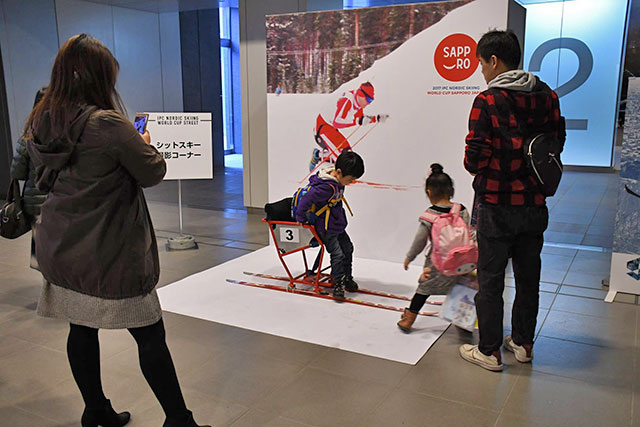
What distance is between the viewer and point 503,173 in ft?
9.12

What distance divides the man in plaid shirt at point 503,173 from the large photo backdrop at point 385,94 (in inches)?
63.5

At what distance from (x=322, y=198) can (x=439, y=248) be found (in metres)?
1.00

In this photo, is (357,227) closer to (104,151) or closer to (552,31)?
(104,151)

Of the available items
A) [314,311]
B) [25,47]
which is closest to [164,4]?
[25,47]

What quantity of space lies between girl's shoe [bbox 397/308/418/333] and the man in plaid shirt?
22.0 inches

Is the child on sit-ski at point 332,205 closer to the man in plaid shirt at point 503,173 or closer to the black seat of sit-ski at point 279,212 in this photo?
the black seat of sit-ski at point 279,212

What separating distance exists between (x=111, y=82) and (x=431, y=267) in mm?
2068

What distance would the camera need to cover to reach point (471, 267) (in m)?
3.23

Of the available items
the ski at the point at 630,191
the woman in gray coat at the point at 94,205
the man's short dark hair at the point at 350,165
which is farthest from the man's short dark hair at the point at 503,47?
the ski at the point at 630,191

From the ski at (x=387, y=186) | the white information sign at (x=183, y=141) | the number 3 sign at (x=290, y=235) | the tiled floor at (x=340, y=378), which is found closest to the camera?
the tiled floor at (x=340, y=378)

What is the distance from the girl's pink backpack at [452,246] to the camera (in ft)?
10.5

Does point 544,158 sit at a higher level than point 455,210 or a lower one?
higher

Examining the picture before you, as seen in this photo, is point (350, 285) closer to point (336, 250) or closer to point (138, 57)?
point (336, 250)

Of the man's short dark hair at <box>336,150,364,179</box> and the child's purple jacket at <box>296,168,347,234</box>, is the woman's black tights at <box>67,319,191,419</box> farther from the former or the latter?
the man's short dark hair at <box>336,150,364,179</box>
